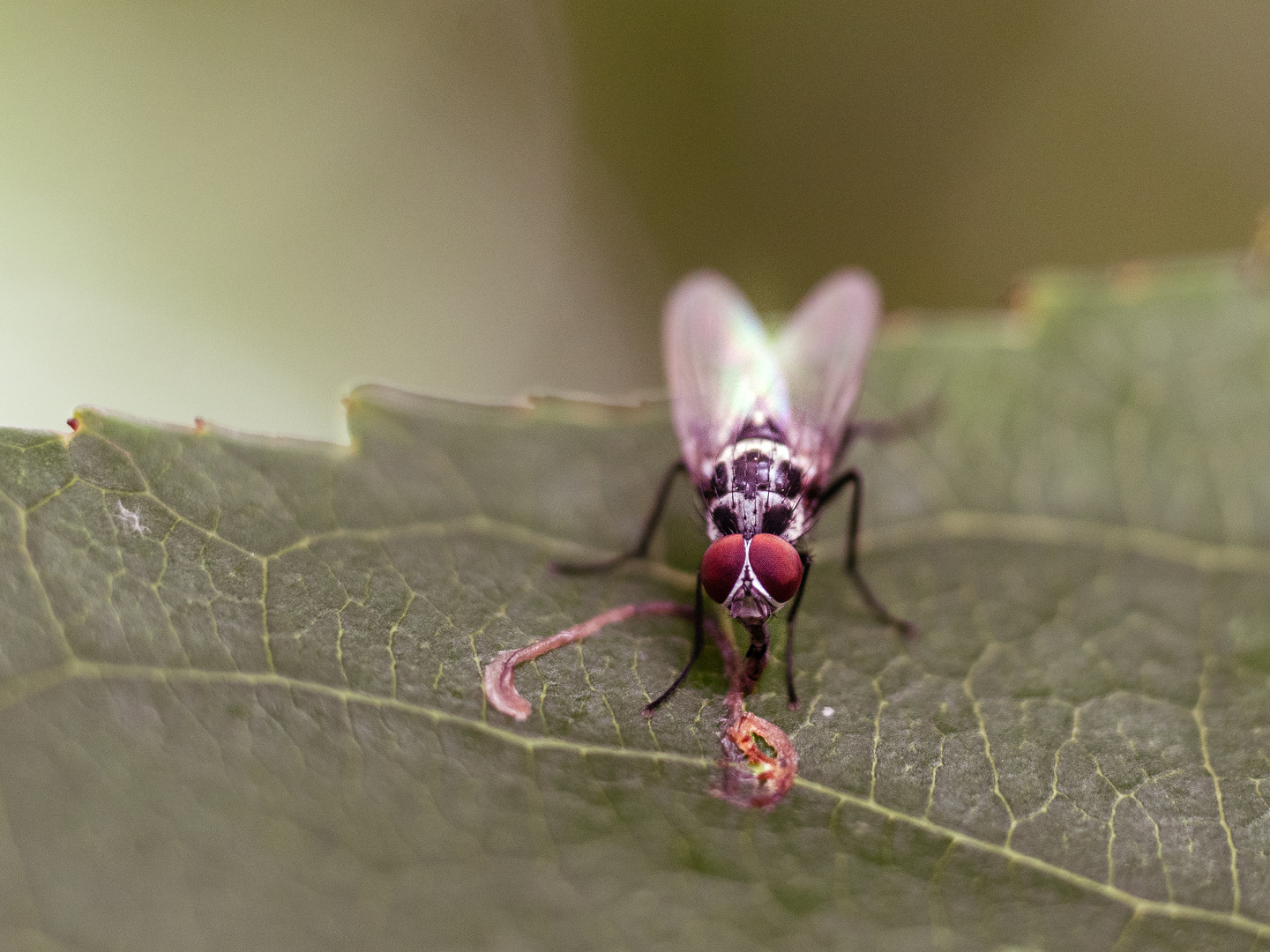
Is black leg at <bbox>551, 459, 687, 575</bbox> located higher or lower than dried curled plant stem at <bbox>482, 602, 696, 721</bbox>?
higher

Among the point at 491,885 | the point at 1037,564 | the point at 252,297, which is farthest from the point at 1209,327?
the point at 252,297

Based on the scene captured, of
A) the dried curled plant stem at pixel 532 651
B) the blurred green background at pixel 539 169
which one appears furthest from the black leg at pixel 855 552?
the blurred green background at pixel 539 169

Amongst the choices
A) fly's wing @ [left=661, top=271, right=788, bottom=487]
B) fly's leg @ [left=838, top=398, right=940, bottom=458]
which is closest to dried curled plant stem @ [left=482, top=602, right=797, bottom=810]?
fly's wing @ [left=661, top=271, right=788, bottom=487]

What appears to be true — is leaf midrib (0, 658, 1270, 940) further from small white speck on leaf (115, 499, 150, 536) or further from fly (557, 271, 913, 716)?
small white speck on leaf (115, 499, 150, 536)

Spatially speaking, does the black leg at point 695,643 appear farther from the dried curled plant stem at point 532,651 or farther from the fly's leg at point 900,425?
the fly's leg at point 900,425

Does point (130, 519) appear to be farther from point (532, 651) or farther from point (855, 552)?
point (855, 552)
